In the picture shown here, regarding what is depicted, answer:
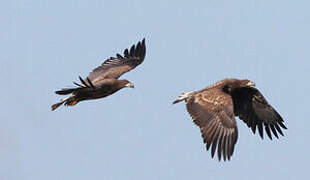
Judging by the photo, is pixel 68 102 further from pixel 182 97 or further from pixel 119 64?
pixel 119 64

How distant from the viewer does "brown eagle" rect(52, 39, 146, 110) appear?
1936cm

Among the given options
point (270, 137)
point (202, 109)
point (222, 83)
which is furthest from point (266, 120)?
point (202, 109)

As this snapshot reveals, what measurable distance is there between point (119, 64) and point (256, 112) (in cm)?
412

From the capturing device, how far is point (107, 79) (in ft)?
67.8

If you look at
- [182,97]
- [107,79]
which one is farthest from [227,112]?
[107,79]

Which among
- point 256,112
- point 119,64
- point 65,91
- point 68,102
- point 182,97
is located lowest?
point 256,112

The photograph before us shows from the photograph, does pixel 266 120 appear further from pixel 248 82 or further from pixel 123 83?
pixel 123 83

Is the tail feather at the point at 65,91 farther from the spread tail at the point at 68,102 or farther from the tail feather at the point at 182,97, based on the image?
the tail feather at the point at 182,97

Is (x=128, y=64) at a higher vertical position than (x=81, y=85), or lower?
higher

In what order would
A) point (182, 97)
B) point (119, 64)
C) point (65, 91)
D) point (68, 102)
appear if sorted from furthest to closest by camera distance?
point (119, 64) < point (68, 102) < point (182, 97) < point (65, 91)

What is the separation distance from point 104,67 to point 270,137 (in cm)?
484

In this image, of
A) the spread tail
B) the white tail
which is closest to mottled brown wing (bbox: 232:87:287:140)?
the white tail

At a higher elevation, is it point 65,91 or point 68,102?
point 68,102

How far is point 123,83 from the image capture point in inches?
794
